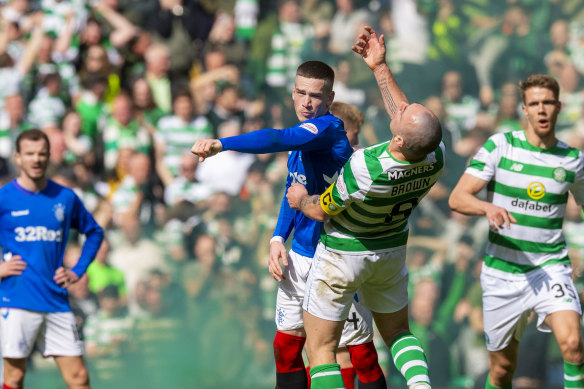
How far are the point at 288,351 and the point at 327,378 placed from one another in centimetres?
69

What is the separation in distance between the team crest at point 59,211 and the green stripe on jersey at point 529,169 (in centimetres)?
314

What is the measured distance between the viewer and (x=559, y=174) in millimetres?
5469

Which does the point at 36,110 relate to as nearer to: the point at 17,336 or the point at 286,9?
the point at 286,9

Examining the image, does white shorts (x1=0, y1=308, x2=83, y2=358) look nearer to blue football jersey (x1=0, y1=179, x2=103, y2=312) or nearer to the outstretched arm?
blue football jersey (x1=0, y1=179, x2=103, y2=312)

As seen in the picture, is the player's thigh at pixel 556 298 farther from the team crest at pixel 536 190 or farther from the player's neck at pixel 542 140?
the player's neck at pixel 542 140

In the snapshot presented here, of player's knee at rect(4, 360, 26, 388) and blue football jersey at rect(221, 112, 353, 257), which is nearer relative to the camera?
blue football jersey at rect(221, 112, 353, 257)

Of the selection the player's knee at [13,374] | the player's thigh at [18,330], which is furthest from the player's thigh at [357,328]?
the player's knee at [13,374]

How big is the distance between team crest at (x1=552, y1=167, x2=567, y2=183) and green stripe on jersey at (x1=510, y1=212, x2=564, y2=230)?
0.27m

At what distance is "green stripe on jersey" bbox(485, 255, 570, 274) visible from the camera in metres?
5.52

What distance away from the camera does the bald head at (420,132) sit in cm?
416

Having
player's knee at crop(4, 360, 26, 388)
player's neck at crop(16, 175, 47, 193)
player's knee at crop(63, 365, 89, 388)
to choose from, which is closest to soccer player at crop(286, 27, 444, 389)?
player's knee at crop(63, 365, 89, 388)

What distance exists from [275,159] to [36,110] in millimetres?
2817

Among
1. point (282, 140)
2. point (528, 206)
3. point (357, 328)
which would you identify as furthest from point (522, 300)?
point (282, 140)

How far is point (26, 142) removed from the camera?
598 centimetres
